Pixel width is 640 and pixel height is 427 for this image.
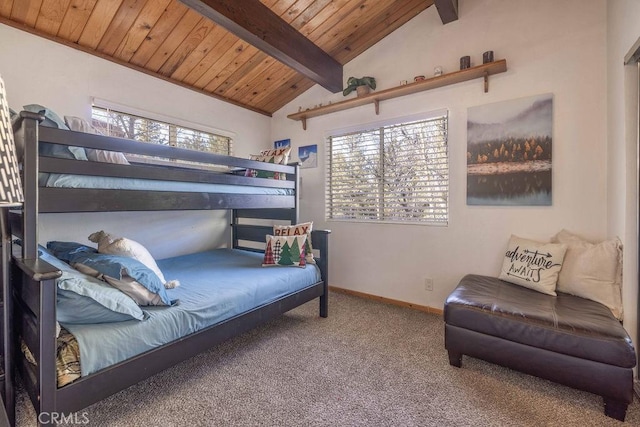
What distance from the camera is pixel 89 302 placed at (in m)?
1.26

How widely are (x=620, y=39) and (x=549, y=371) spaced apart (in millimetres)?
2065

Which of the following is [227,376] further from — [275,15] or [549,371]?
[275,15]

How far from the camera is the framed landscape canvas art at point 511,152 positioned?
2287 millimetres

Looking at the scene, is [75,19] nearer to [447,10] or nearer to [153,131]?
[153,131]

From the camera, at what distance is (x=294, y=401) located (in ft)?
5.11

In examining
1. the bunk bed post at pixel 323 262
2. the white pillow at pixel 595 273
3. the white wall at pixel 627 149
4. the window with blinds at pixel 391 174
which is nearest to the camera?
the white wall at pixel 627 149

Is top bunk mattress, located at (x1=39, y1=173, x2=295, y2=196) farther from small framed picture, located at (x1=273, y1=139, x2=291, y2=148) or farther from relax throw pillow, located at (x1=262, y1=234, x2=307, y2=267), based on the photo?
small framed picture, located at (x1=273, y1=139, x2=291, y2=148)

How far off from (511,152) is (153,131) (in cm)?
327

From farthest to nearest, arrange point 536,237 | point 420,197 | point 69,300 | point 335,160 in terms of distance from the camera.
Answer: point 335,160 < point 420,197 < point 536,237 < point 69,300

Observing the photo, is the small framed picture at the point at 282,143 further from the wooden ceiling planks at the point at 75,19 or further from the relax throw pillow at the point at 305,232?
the wooden ceiling planks at the point at 75,19

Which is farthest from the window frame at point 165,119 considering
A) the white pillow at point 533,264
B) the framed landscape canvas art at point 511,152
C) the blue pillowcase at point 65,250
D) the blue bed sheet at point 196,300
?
the white pillow at point 533,264

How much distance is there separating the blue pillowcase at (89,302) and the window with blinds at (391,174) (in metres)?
2.41

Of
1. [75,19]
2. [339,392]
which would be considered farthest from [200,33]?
[339,392]

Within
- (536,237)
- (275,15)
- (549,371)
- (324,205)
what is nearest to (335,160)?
(324,205)
